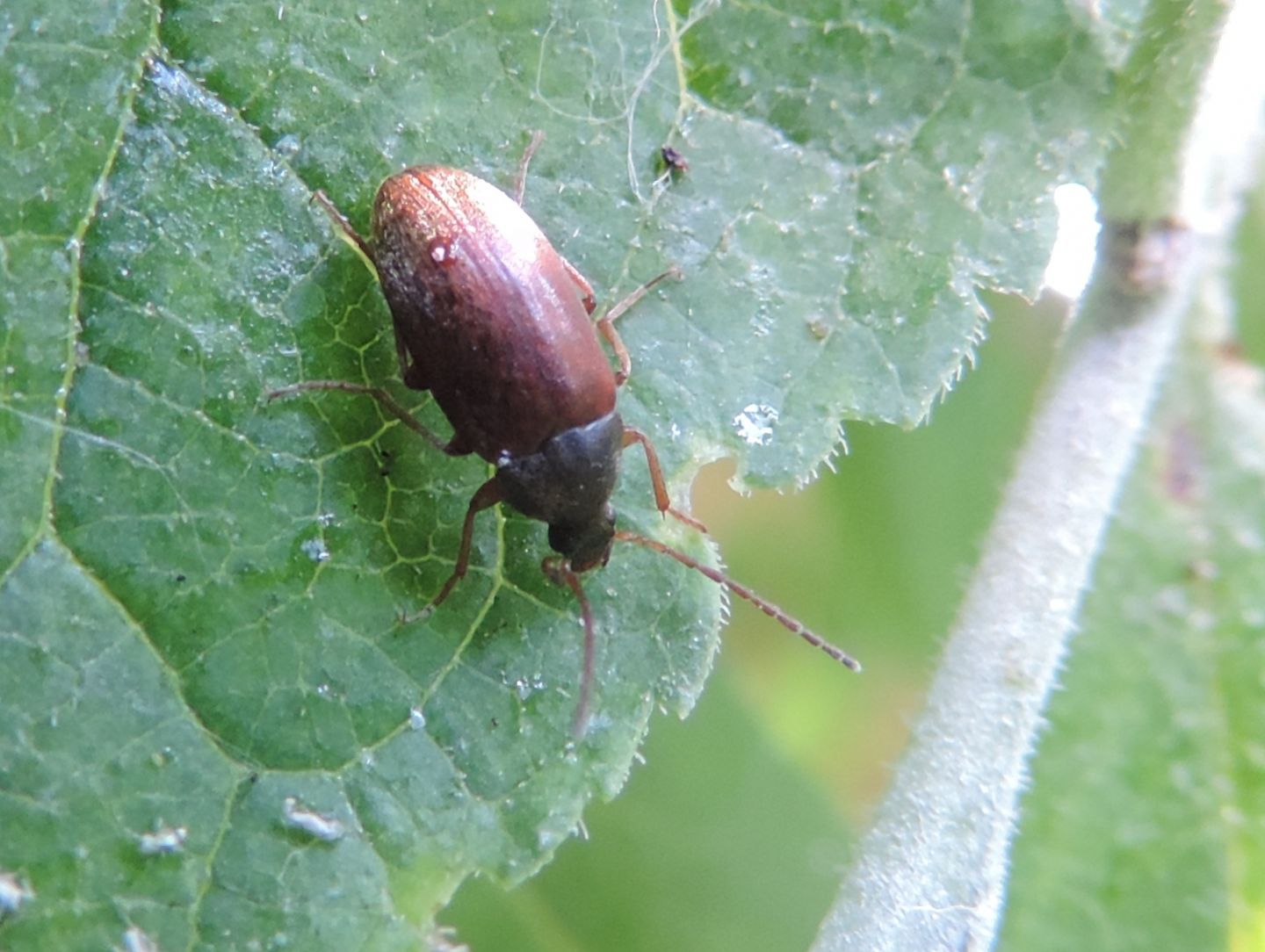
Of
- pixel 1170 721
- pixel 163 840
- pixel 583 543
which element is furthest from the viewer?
pixel 1170 721

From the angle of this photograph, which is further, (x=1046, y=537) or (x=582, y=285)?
(x=1046, y=537)

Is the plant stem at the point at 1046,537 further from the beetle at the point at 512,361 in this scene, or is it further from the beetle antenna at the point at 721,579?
the beetle at the point at 512,361

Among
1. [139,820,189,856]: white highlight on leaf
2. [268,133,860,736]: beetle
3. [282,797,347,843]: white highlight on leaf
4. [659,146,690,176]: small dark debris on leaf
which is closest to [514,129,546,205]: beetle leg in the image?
[268,133,860,736]: beetle

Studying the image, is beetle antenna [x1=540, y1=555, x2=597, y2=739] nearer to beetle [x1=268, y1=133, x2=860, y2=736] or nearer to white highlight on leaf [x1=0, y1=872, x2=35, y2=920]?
beetle [x1=268, y1=133, x2=860, y2=736]

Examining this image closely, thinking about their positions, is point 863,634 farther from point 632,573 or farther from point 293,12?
point 293,12

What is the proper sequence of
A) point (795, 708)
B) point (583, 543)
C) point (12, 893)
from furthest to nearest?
point (795, 708) → point (583, 543) → point (12, 893)

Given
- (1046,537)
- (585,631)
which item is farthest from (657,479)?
(1046,537)

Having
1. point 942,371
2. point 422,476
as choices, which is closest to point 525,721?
point 422,476

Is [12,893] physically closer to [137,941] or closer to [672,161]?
[137,941]
